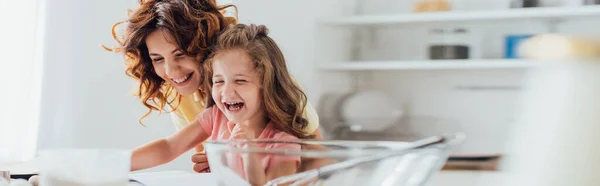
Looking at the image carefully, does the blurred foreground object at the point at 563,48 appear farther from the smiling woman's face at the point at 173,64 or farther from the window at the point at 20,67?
the window at the point at 20,67

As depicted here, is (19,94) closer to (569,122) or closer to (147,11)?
(147,11)

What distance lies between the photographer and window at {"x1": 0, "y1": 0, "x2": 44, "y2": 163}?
131cm

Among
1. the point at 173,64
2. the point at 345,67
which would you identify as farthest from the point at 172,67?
the point at 345,67

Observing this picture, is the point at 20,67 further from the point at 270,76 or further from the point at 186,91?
the point at 270,76

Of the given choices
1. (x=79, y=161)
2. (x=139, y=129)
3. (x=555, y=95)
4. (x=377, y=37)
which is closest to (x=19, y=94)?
(x=139, y=129)

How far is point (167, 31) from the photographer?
825mm

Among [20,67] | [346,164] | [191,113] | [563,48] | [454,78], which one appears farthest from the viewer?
[454,78]

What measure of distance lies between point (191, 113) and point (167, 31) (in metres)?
0.11

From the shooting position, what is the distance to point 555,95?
0.88 feet

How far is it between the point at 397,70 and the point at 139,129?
2.86 feet

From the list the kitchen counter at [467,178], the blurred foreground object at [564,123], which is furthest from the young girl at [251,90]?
the blurred foreground object at [564,123]

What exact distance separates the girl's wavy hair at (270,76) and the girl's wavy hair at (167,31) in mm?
22

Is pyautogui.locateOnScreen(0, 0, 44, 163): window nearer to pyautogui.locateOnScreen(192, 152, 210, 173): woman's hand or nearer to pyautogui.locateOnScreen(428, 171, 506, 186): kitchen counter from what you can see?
pyautogui.locateOnScreen(192, 152, 210, 173): woman's hand

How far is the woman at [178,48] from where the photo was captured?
0.82 m
